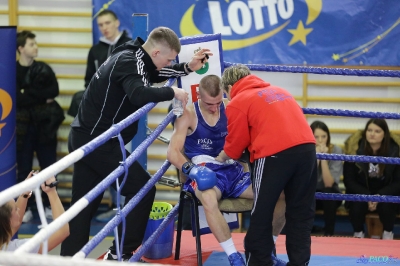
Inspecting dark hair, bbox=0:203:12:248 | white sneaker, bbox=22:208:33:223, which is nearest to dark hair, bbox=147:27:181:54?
dark hair, bbox=0:203:12:248

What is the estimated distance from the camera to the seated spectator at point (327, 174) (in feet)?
18.6

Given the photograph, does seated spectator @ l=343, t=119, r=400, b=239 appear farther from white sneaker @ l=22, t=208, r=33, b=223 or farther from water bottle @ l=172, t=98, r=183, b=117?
white sneaker @ l=22, t=208, r=33, b=223

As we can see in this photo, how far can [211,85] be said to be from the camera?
3984 millimetres

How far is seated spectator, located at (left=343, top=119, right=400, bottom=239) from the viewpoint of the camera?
5453mm

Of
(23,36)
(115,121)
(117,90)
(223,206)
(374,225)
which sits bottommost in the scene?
(374,225)

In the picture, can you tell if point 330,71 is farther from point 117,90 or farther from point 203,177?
point 117,90

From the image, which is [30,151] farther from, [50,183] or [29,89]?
[50,183]

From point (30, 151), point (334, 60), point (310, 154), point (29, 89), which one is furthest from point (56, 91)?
point (310, 154)

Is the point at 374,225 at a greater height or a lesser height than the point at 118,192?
lesser

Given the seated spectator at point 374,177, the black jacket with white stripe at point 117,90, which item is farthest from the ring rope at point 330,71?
the seated spectator at point 374,177

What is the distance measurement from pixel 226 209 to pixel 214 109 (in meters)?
0.66

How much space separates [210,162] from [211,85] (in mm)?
468

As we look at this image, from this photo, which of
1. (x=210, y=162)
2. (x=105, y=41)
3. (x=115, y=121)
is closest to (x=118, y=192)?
(x=115, y=121)

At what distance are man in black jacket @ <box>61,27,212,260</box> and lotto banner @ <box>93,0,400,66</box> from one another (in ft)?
9.09
